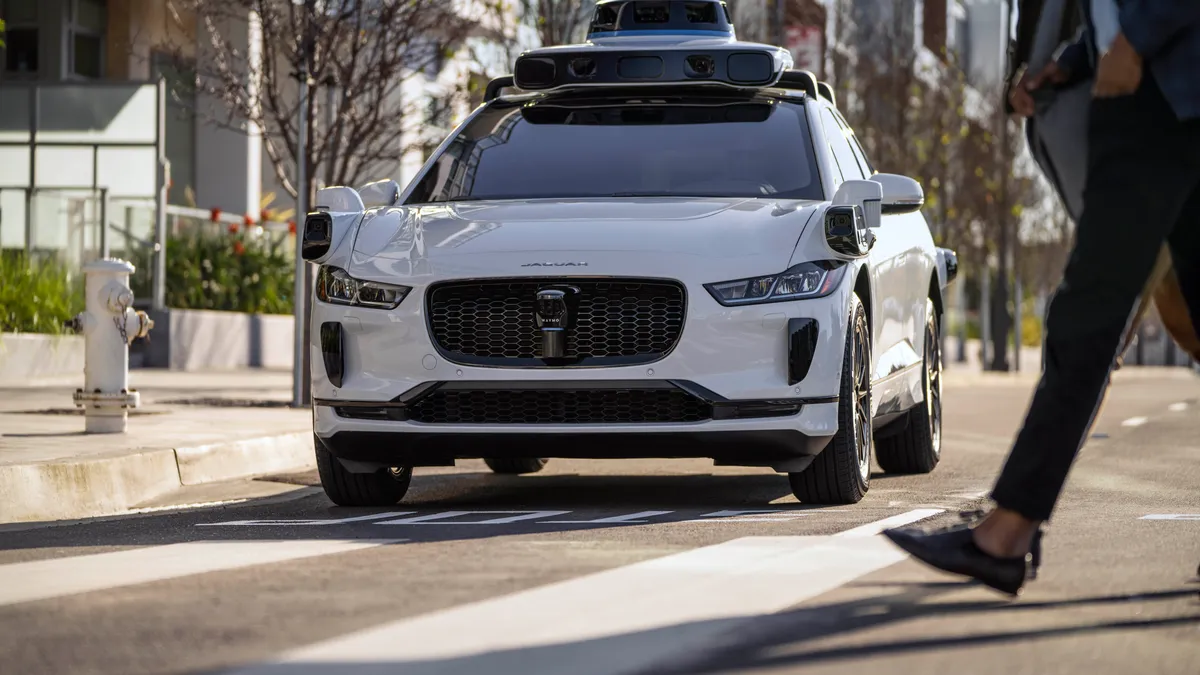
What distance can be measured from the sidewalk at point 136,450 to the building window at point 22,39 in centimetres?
1095

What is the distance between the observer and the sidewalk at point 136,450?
872 cm

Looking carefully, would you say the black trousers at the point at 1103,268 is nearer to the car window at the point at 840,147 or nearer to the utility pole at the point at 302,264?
the car window at the point at 840,147

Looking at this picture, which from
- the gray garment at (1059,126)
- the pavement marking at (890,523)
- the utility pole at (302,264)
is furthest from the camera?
the utility pole at (302,264)

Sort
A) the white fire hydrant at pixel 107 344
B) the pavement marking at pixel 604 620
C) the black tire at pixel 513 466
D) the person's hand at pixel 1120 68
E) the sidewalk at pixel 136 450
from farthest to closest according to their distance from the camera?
the white fire hydrant at pixel 107 344 → the black tire at pixel 513 466 → the sidewalk at pixel 136 450 → the person's hand at pixel 1120 68 → the pavement marking at pixel 604 620

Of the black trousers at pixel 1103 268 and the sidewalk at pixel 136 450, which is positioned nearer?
the black trousers at pixel 1103 268

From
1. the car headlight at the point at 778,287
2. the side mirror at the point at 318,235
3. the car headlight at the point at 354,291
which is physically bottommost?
the car headlight at the point at 354,291

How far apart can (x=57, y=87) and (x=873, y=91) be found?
19734mm

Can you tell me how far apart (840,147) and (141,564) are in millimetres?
4689

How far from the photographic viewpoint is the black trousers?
4.72 metres

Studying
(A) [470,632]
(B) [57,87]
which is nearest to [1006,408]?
(B) [57,87]

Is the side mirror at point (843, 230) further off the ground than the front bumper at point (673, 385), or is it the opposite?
the side mirror at point (843, 230)

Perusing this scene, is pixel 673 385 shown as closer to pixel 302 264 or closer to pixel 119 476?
pixel 119 476

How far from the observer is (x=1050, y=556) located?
5.56 m

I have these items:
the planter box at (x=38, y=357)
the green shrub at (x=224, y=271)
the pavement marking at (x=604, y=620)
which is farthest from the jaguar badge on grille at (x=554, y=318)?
the green shrub at (x=224, y=271)
